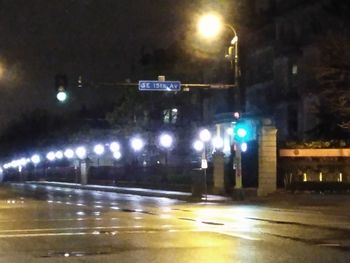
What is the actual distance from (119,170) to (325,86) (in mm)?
31557

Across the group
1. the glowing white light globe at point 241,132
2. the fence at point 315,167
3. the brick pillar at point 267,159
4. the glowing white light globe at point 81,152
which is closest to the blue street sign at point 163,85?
the glowing white light globe at point 241,132

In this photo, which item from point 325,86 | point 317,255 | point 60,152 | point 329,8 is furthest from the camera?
point 60,152

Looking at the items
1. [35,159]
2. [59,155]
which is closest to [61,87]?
[59,155]

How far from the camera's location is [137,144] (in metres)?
68.2

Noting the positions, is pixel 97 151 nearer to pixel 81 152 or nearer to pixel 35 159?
pixel 81 152

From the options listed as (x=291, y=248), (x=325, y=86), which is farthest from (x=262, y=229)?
(x=325, y=86)

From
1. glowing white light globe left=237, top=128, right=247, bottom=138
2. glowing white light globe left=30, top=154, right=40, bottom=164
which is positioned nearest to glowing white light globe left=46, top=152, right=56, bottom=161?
glowing white light globe left=30, top=154, right=40, bottom=164

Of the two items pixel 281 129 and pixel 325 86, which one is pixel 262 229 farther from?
pixel 281 129

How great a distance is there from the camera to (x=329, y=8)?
180ft

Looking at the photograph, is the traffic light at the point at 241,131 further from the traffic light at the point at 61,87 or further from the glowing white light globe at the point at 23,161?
the glowing white light globe at the point at 23,161

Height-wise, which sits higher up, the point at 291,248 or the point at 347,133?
the point at 347,133

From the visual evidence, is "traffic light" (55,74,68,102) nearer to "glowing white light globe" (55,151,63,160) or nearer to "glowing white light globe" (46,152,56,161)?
"glowing white light globe" (55,151,63,160)

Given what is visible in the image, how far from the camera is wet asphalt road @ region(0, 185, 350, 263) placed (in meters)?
14.8

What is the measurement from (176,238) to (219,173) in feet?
94.5
